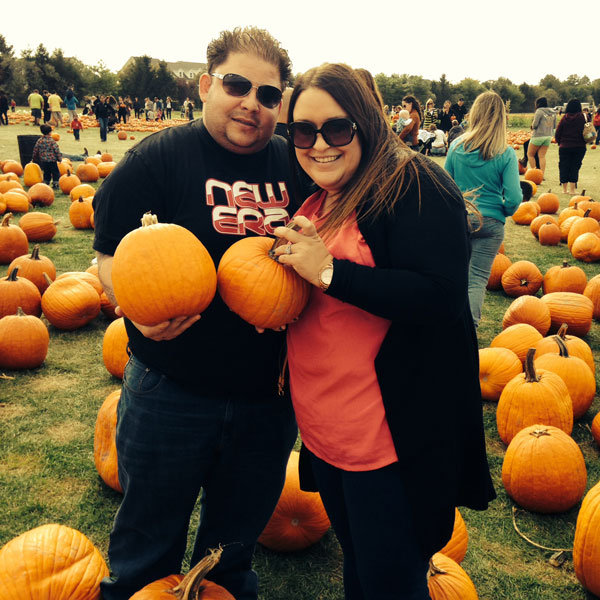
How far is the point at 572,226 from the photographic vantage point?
916 cm

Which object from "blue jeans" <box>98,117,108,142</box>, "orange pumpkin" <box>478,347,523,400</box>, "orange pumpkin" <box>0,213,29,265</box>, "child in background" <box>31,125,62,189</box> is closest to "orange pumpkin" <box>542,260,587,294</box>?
"orange pumpkin" <box>478,347,523,400</box>

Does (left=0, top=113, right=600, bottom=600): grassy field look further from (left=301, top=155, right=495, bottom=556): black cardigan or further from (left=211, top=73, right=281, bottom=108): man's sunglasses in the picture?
(left=211, top=73, right=281, bottom=108): man's sunglasses

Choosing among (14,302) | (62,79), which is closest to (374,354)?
(14,302)

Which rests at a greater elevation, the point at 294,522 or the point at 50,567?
the point at 50,567

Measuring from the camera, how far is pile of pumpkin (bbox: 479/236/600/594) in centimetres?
288

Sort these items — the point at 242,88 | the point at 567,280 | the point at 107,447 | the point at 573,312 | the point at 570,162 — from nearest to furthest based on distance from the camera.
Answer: the point at 242,88 < the point at 107,447 < the point at 573,312 < the point at 567,280 < the point at 570,162

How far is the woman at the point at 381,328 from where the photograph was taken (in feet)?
5.32

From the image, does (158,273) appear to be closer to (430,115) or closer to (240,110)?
(240,110)

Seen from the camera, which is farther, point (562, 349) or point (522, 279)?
point (522, 279)

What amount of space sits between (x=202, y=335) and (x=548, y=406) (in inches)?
115

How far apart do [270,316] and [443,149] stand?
2167 cm

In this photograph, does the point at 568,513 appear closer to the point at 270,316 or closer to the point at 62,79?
the point at 270,316

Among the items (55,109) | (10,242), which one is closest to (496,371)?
(10,242)

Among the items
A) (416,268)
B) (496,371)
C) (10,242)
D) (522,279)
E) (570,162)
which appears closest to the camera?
(416,268)
